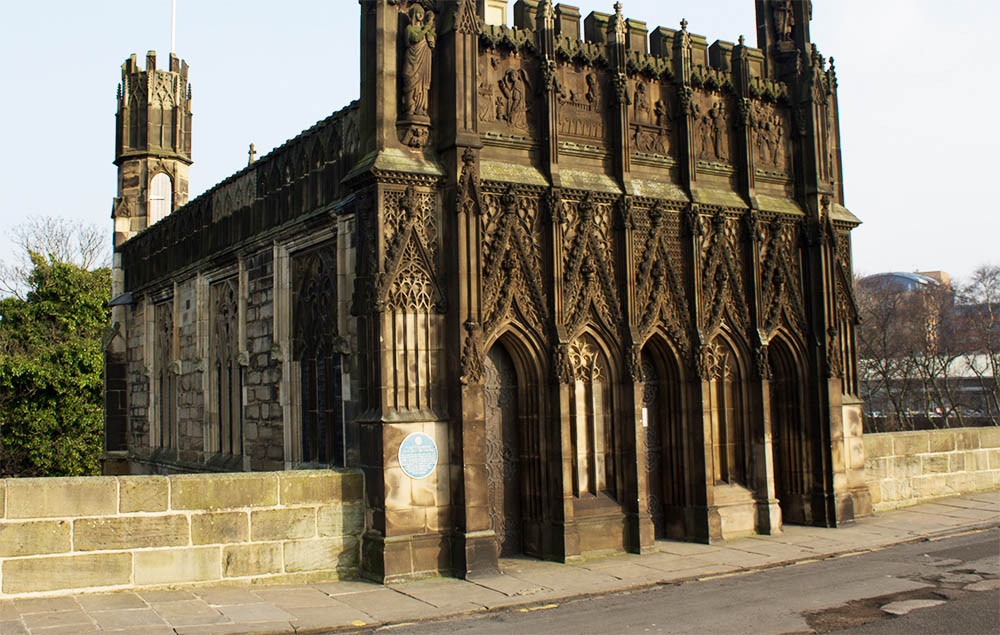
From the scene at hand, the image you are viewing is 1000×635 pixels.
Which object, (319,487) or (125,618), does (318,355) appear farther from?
(125,618)

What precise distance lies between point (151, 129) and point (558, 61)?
15.9 meters

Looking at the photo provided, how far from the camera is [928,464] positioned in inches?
725

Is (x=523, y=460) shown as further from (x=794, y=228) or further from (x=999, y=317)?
(x=999, y=317)

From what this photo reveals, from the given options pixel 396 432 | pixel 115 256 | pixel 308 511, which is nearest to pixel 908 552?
pixel 396 432

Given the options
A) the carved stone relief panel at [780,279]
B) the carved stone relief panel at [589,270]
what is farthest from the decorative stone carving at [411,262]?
the carved stone relief panel at [780,279]

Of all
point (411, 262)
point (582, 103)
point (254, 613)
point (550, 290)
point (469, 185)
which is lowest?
point (254, 613)

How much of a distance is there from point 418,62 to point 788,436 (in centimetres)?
859

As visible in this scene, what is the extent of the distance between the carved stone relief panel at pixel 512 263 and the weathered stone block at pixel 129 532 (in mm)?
4516

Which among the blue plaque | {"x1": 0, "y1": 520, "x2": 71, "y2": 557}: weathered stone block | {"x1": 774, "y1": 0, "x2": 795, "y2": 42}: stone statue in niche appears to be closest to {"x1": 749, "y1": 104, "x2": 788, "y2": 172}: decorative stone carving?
{"x1": 774, "y1": 0, "x2": 795, "y2": 42}: stone statue in niche

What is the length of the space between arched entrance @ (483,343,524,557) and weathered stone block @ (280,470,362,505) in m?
2.00

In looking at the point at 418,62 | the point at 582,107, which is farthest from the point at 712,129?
the point at 418,62

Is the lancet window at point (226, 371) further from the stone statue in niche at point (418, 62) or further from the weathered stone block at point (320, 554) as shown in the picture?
the stone statue in niche at point (418, 62)

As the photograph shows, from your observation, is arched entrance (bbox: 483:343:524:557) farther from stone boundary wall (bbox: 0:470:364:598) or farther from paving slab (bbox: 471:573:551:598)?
stone boundary wall (bbox: 0:470:364:598)

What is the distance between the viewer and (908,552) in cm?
1331
